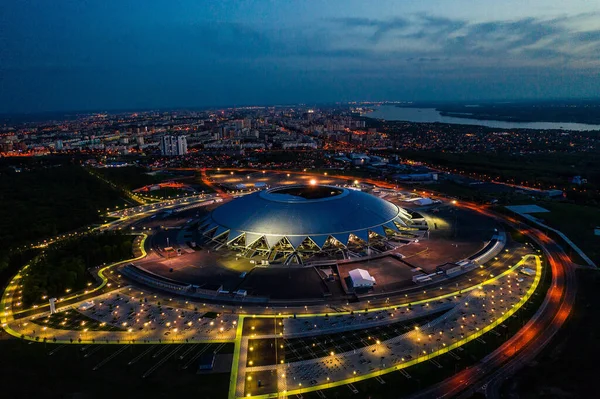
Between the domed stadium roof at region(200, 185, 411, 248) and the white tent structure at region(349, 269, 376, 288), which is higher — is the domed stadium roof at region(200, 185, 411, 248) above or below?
above

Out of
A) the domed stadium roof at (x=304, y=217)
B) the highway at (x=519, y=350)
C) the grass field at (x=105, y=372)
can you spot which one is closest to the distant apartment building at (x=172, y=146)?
the domed stadium roof at (x=304, y=217)

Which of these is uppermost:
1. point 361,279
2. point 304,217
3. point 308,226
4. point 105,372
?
point 304,217

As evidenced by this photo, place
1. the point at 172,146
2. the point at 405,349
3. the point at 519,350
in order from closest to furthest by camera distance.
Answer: the point at 519,350 < the point at 405,349 < the point at 172,146

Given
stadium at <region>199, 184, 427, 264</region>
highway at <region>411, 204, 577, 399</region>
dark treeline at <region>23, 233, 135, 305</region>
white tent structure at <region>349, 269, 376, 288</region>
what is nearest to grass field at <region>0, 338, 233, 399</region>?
dark treeline at <region>23, 233, 135, 305</region>

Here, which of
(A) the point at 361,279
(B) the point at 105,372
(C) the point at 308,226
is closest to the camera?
(B) the point at 105,372

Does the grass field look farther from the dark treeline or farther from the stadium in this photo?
the stadium

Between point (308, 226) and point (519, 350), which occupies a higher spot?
point (308, 226)

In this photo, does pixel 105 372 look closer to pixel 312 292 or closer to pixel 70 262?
pixel 312 292

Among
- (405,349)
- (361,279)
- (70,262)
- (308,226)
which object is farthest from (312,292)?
(70,262)
